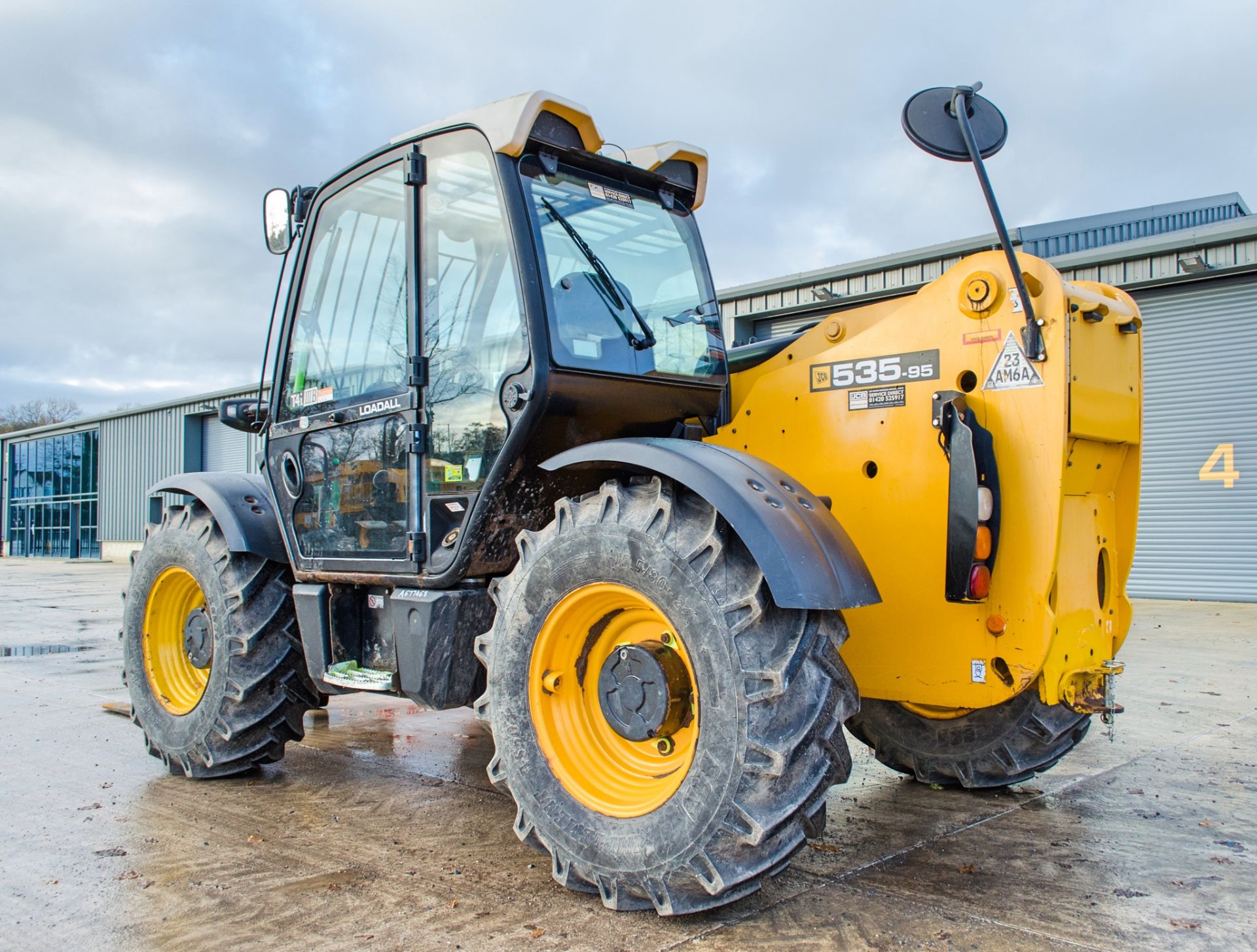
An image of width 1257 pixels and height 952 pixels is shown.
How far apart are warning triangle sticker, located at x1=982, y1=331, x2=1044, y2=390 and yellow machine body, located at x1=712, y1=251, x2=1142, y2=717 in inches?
0.4

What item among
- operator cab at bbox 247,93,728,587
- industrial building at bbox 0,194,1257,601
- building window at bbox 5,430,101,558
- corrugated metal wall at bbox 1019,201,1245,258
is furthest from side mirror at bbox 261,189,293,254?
building window at bbox 5,430,101,558

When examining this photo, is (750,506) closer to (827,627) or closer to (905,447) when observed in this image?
(827,627)

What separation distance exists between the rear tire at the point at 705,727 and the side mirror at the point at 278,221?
219cm

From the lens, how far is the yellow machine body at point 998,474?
3375mm

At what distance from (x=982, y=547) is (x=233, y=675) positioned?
322cm

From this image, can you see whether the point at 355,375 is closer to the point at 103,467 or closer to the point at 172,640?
the point at 172,640

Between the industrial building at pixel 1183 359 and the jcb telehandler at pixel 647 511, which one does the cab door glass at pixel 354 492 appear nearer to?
the jcb telehandler at pixel 647 511

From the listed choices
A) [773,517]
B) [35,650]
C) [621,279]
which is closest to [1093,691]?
[773,517]

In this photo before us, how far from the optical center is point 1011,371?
3.44 m

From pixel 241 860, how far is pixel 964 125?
346 cm

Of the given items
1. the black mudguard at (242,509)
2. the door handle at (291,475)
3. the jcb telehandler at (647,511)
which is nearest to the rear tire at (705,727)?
the jcb telehandler at (647,511)

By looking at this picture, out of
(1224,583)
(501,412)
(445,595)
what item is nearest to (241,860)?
(445,595)

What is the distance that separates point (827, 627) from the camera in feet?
9.75

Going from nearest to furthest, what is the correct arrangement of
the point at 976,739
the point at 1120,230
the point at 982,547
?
the point at 982,547
the point at 976,739
the point at 1120,230
